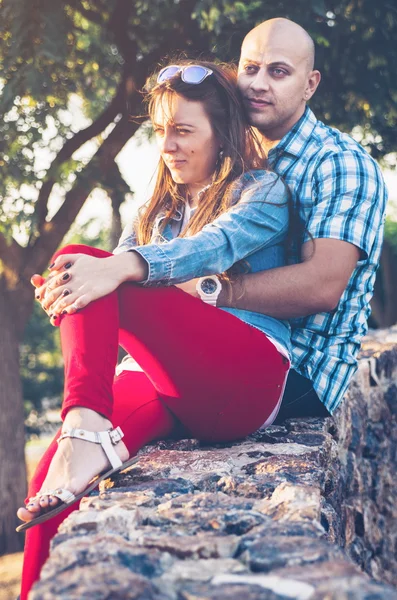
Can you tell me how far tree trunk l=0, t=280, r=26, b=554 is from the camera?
890cm

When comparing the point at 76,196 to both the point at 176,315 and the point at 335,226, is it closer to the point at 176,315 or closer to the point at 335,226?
the point at 335,226

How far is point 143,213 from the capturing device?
11.1 ft

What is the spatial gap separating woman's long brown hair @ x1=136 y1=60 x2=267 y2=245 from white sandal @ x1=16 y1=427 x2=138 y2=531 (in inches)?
36.5

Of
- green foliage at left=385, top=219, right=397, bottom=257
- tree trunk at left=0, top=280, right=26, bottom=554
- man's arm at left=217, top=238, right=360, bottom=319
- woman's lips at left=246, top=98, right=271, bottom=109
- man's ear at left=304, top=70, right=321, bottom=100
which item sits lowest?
tree trunk at left=0, top=280, right=26, bottom=554

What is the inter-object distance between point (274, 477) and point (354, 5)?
19.0ft

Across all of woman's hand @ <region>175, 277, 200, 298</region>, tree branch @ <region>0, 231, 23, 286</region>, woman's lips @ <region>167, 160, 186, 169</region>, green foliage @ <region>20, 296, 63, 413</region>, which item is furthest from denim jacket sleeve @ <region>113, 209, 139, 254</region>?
green foliage @ <region>20, 296, 63, 413</region>

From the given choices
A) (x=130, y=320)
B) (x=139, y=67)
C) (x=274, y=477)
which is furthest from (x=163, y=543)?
(x=139, y=67)

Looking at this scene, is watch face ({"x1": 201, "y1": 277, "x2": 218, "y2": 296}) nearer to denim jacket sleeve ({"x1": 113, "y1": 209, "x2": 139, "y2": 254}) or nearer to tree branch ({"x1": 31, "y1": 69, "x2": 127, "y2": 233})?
denim jacket sleeve ({"x1": 113, "y1": 209, "x2": 139, "y2": 254})

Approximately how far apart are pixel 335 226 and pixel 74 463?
1362mm

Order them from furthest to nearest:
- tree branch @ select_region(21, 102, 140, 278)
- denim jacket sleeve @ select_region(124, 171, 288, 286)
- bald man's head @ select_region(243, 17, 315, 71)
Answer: tree branch @ select_region(21, 102, 140, 278)
bald man's head @ select_region(243, 17, 315, 71)
denim jacket sleeve @ select_region(124, 171, 288, 286)

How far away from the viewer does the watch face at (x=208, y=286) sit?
295 centimetres

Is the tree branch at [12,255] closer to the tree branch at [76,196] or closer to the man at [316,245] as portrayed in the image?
the tree branch at [76,196]

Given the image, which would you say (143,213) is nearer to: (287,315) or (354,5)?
(287,315)

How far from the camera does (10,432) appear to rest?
9.01 m
